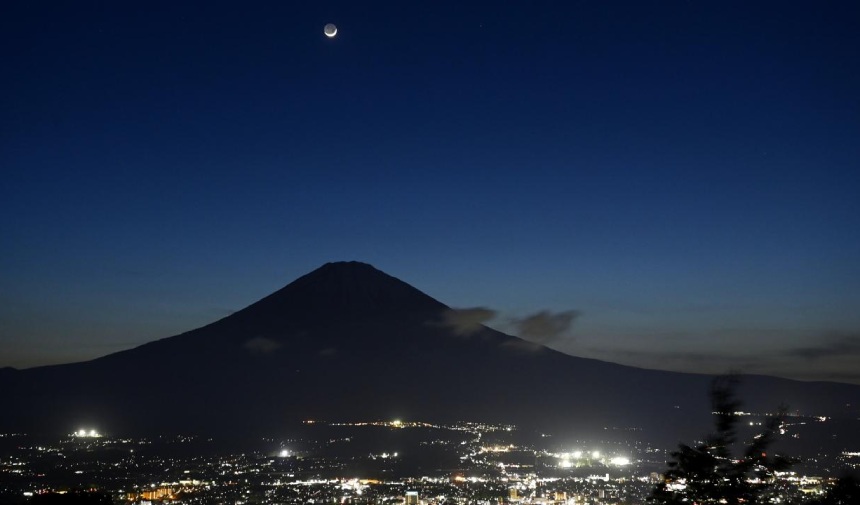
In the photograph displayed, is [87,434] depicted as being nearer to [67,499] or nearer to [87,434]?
[87,434]

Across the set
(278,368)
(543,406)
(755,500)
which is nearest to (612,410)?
(543,406)

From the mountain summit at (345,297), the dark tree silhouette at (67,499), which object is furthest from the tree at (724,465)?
the mountain summit at (345,297)

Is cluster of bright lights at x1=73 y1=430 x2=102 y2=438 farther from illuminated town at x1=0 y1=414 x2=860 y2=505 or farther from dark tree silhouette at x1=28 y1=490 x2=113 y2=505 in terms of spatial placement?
dark tree silhouette at x1=28 y1=490 x2=113 y2=505

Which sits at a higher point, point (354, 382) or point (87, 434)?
point (354, 382)

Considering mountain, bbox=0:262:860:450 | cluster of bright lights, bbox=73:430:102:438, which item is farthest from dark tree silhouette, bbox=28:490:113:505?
mountain, bbox=0:262:860:450

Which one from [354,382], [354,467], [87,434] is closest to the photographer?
[354,467]

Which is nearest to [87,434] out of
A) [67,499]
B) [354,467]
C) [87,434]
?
[87,434]
